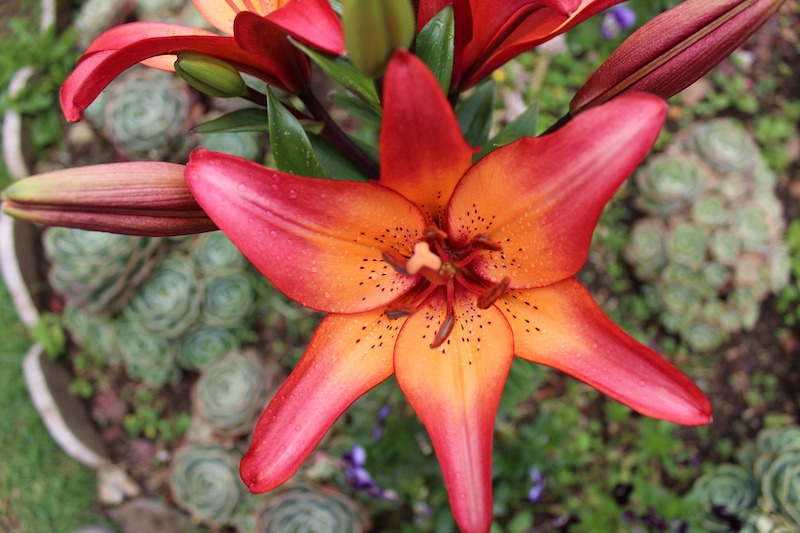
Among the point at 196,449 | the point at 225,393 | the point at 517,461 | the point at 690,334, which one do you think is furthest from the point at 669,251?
the point at 196,449

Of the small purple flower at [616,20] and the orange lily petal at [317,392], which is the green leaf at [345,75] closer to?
the orange lily petal at [317,392]

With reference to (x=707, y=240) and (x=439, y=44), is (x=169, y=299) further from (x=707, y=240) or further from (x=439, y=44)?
(x=707, y=240)

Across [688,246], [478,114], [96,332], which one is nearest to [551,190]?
[478,114]

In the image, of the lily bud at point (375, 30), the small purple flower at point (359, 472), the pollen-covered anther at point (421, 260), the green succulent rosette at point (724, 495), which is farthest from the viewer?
the green succulent rosette at point (724, 495)

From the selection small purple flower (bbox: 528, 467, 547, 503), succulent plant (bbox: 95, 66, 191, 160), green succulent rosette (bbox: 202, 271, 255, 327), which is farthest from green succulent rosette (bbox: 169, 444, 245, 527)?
succulent plant (bbox: 95, 66, 191, 160)

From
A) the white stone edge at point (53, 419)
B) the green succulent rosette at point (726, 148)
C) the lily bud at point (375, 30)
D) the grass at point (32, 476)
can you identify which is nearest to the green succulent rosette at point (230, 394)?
the white stone edge at point (53, 419)

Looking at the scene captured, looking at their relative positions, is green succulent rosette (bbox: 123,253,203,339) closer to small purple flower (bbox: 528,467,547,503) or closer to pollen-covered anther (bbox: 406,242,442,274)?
small purple flower (bbox: 528,467,547,503)

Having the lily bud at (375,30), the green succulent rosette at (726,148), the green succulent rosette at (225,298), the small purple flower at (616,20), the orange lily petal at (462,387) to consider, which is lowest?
the green succulent rosette at (225,298)
